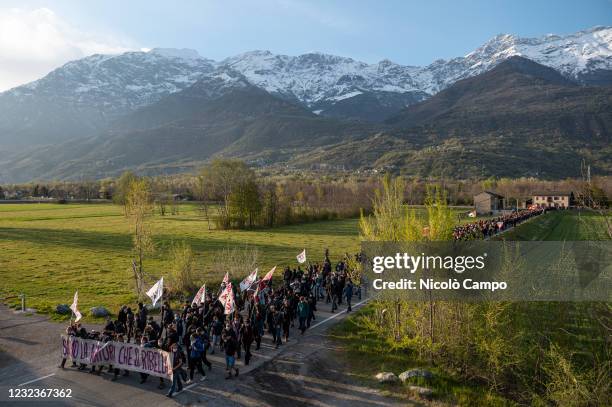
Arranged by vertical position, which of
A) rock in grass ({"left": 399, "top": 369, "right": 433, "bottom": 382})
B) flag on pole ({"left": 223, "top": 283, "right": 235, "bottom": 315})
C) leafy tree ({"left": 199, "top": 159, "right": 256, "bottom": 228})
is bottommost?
rock in grass ({"left": 399, "top": 369, "right": 433, "bottom": 382})

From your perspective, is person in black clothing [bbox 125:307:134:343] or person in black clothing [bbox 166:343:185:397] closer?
person in black clothing [bbox 166:343:185:397]

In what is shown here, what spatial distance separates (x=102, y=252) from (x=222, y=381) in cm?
3339

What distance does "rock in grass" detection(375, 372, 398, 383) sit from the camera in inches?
617

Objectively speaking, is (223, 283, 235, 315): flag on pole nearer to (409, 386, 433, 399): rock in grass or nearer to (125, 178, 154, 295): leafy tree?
(409, 386, 433, 399): rock in grass

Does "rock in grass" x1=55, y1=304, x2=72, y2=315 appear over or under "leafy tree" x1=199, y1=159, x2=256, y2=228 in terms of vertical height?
under

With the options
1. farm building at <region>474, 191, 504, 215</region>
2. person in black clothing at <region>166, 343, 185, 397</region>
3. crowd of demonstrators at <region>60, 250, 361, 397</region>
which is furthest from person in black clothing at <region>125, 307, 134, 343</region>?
farm building at <region>474, 191, 504, 215</region>

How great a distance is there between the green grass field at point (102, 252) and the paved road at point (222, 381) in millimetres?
7334

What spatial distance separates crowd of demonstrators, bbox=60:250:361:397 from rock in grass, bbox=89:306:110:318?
271cm

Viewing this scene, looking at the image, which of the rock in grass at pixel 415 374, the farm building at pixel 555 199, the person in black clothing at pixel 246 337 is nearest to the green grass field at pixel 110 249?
the rock in grass at pixel 415 374

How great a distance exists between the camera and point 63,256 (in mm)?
41438

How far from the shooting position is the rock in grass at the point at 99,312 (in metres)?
22.5

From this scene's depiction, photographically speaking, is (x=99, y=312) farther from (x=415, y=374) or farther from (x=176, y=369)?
(x=415, y=374)

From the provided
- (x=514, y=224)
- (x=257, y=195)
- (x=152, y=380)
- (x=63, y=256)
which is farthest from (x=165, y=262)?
(x=514, y=224)

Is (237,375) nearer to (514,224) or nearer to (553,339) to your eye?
(553,339)
